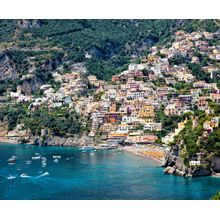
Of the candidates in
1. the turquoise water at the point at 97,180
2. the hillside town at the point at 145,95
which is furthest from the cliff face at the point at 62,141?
the turquoise water at the point at 97,180

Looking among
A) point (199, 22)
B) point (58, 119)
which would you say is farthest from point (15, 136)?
point (199, 22)

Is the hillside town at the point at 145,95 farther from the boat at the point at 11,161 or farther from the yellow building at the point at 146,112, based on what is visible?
the boat at the point at 11,161

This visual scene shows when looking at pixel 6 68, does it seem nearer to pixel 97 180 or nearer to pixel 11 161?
pixel 11 161

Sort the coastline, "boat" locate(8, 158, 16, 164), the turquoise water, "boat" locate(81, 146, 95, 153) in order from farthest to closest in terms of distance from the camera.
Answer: "boat" locate(81, 146, 95, 153) → "boat" locate(8, 158, 16, 164) → the coastline → the turquoise water

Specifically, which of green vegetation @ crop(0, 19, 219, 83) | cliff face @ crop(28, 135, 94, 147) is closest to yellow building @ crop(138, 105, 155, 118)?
cliff face @ crop(28, 135, 94, 147)

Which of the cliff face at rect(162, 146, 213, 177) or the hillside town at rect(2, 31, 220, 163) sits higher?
the hillside town at rect(2, 31, 220, 163)

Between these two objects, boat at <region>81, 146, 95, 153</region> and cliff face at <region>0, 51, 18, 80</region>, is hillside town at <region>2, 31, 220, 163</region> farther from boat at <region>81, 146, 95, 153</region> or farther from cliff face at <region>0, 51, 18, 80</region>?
cliff face at <region>0, 51, 18, 80</region>

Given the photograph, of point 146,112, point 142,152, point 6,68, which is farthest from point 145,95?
point 6,68
